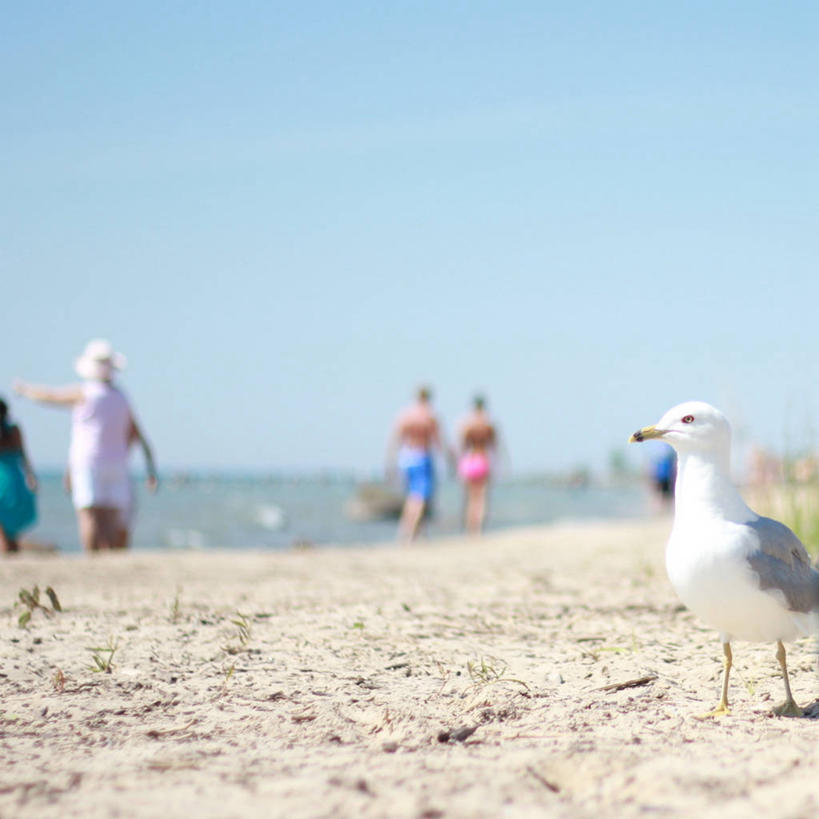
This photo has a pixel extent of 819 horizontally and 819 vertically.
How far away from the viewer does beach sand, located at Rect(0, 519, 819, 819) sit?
2.37m

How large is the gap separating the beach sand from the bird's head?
2.99ft

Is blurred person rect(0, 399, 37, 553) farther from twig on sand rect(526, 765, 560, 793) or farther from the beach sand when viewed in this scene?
twig on sand rect(526, 765, 560, 793)

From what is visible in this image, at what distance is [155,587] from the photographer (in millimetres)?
6344

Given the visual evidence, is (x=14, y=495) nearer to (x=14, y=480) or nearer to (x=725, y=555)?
(x=14, y=480)

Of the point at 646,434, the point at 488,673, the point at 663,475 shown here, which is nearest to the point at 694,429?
the point at 646,434

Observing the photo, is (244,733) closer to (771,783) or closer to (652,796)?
(652,796)

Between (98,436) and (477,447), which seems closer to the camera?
(98,436)

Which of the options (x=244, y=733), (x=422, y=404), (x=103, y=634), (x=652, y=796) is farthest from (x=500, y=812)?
(x=422, y=404)

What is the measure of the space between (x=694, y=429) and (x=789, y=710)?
1.00m

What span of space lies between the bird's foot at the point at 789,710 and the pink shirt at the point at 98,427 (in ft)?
20.5

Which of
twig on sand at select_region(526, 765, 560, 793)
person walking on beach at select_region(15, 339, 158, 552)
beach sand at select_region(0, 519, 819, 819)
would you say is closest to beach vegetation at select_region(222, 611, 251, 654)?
beach sand at select_region(0, 519, 819, 819)

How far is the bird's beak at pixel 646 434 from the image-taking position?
131 inches

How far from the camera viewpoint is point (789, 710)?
327 centimetres

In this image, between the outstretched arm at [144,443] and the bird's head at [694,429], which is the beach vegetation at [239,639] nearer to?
the bird's head at [694,429]
